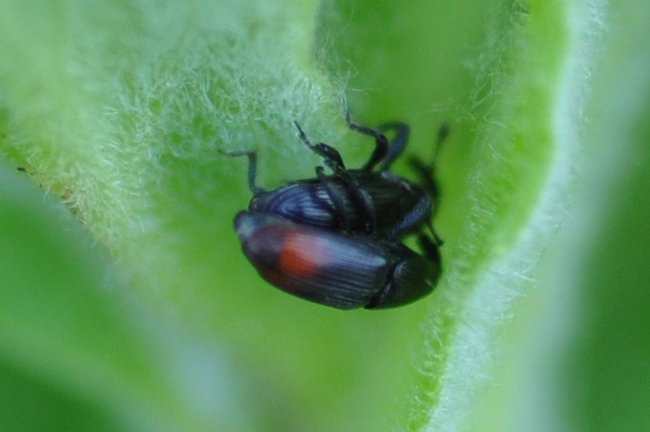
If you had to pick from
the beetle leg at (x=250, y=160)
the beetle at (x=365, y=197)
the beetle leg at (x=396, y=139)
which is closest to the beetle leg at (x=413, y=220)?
the beetle at (x=365, y=197)

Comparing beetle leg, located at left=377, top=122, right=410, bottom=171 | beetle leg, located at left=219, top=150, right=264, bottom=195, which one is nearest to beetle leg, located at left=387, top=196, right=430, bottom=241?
beetle leg, located at left=377, top=122, right=410, bottom=171

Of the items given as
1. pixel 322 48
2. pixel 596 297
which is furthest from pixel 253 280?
pixel 596 297

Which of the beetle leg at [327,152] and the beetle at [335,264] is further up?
the beetle leg at [327,152]

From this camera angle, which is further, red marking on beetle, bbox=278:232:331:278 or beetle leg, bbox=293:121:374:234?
red marking on beetle, bbox=278:232:331:278

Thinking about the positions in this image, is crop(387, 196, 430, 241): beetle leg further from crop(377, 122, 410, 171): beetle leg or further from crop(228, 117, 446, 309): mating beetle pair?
crop(377, 122, 410, 171): beetle leg

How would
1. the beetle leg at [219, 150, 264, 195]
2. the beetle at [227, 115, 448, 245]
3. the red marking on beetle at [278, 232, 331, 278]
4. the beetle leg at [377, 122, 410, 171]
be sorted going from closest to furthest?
the beetle leg at [219, 150, 264, 195] < the beetle leg at [377, 122, 410, 171] < the beetle at [227, 115, 448, 245] < the red marking on beetle at [278, 232, 331, 278]

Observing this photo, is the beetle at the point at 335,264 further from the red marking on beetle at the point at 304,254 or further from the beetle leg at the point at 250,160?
the beetle leg at the point at 250,160

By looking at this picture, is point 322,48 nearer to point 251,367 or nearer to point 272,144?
point 272,144

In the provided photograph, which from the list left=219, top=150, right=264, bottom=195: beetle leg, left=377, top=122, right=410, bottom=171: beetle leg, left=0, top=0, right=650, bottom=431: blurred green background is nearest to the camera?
left=0, top=0, right=650, bottom=431: blurred green background

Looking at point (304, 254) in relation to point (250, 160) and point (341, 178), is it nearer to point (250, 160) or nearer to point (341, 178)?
point (341, 178)
